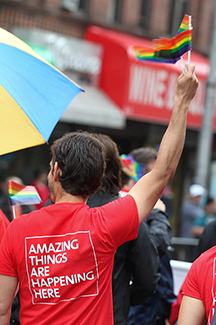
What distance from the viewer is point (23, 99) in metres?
2.69

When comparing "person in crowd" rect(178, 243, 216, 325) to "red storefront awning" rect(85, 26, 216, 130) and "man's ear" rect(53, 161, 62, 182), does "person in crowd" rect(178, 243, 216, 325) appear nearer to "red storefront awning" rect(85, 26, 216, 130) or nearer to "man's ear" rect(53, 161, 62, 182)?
"man's ear" rect(53, 161, 62, 182)

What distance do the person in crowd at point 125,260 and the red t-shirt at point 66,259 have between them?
66 centimetres

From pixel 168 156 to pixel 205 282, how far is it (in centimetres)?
57

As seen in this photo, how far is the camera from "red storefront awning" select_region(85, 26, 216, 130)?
10.8m

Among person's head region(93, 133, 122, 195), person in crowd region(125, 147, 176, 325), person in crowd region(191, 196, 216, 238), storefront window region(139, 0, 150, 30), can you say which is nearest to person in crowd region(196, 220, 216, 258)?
person in crowd region(125, 147, 176, 325)

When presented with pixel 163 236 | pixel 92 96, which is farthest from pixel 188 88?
pixel 92 96

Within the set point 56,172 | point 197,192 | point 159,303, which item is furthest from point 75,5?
point 56,172

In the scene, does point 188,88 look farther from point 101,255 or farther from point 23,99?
point 23,99

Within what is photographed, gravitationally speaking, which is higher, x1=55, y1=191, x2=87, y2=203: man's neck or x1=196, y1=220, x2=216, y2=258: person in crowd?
x1=55, y1=191, x2=87, y2=203: man's neck

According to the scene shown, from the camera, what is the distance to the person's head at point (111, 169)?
2.83m

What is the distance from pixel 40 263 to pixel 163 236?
1334mm

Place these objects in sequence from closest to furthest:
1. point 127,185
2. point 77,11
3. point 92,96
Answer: point 127,185, point 92,96, point 77,11

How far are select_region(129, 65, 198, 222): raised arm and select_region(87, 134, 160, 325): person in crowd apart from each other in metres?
0.68

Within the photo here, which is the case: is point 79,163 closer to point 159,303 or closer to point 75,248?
point 75,248
